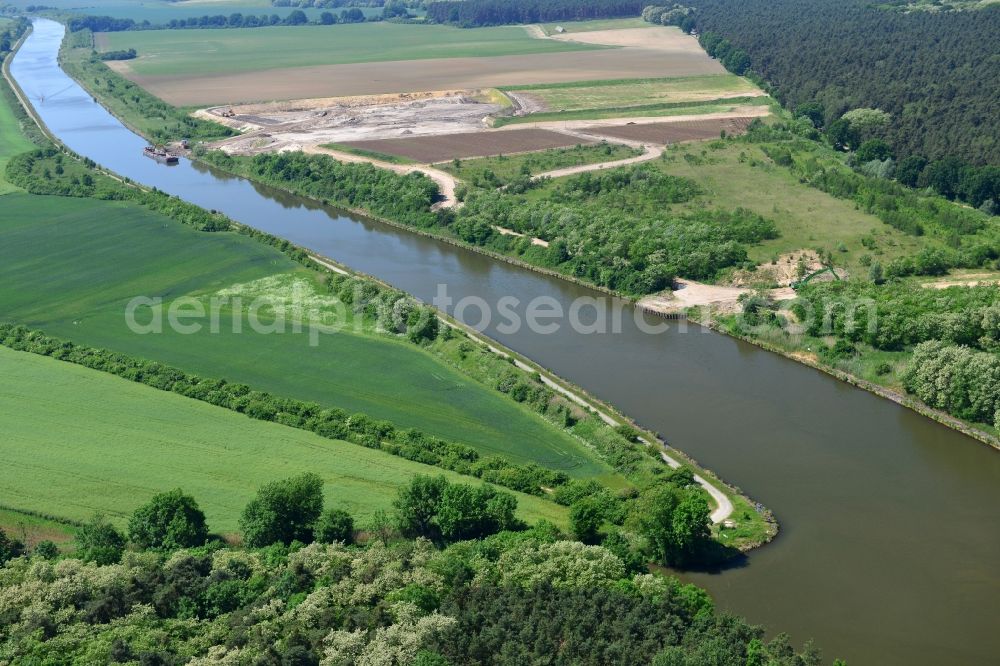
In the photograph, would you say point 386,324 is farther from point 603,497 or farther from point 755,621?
point 755,621

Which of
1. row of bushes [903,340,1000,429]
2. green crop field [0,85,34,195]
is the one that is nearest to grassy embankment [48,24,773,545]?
row of bushes [903,340,1000,429]

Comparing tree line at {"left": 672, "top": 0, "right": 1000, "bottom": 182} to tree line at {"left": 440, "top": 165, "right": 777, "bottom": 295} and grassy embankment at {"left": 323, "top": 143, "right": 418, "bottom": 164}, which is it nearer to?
tree line at {"left": 440, "top": 165, "right": 777, "bottom": 295}

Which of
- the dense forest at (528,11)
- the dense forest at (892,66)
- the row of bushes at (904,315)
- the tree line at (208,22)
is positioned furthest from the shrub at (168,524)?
the tree line at (208,22)

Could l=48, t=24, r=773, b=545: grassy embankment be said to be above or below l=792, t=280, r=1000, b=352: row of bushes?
below

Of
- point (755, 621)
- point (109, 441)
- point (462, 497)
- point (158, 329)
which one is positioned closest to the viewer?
point (755, 621)

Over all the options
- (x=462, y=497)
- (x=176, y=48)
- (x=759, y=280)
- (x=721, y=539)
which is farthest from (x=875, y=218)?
(x=176, y=48)

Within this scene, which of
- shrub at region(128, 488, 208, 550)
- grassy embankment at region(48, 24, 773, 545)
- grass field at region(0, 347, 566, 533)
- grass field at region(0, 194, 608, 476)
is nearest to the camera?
shrub at region(128, 488, 208, 550)
